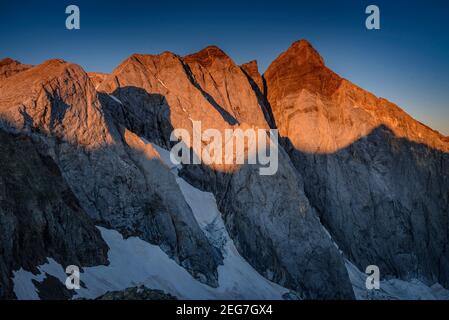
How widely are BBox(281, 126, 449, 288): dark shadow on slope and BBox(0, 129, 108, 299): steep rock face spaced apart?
→ 1702 inches

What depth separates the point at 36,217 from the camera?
4388cm

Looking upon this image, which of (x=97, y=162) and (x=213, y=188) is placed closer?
(x=97, y=162)

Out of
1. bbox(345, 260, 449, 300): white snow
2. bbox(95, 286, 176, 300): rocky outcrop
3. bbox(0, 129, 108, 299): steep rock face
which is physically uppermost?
bbox(0, 129, 108, 299): steep rock face

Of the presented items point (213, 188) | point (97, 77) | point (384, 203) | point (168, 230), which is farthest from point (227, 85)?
point (168, 230)

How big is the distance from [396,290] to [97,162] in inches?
1709

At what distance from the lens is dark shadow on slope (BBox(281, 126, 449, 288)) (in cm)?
8488

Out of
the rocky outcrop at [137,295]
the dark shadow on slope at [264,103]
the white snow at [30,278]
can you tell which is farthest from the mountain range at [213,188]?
the rocky outcrop at [137,295]

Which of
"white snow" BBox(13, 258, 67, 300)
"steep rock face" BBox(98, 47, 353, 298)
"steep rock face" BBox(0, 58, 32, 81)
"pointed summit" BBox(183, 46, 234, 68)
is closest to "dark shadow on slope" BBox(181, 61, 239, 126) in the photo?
"steep rock face" BBox(98, 47, 353, 298)

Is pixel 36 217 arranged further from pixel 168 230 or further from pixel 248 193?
pixel 248 193

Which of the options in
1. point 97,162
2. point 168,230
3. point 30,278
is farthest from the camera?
point 168,230

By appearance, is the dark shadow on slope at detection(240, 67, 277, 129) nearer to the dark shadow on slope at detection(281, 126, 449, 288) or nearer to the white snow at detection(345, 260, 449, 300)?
the dark shadow on slope at detection(281, 126, 449, 288)

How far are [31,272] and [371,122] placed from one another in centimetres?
6487

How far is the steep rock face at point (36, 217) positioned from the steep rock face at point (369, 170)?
43.9m

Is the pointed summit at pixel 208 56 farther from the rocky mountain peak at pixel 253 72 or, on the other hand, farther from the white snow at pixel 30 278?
the white snow at pixel 30 278
